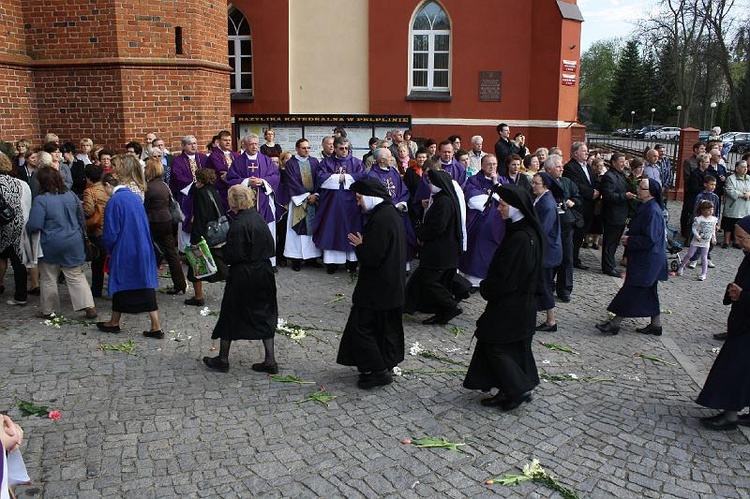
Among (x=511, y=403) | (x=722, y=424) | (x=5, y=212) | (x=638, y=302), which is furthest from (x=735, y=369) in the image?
(x=5, y=212)

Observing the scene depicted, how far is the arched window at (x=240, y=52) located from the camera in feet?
64.0

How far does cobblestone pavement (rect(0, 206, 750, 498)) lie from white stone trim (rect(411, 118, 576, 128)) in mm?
11517

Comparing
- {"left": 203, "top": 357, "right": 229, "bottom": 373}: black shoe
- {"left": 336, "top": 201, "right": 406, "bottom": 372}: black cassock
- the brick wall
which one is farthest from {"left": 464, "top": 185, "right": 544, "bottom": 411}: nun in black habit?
the brick wall

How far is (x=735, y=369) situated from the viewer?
212 inches

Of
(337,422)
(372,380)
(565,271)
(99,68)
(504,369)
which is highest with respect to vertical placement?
(99,68)

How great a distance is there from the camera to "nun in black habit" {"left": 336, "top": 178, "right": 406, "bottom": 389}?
6043mm

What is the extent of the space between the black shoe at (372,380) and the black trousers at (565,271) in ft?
12.9

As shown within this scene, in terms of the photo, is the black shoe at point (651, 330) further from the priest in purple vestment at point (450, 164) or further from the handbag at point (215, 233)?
the handbag at point (215, 233)

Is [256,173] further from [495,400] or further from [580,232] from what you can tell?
[495,400]

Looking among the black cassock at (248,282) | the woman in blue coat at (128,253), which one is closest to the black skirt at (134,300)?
the woman in blue coat at (128,253)

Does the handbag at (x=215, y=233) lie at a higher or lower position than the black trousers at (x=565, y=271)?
higher

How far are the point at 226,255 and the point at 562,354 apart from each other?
143 inches

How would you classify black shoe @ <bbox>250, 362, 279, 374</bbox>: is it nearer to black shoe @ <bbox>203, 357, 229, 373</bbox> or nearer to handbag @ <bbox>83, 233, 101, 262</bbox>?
black shoe @ <bbox>203, 357, 229, 373</bbox>

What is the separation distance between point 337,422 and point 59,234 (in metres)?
4.11
